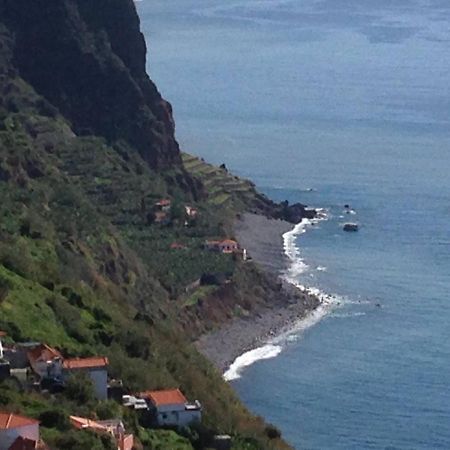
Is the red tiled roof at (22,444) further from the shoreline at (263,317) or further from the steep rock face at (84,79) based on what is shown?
the steep rock face at (84,79)

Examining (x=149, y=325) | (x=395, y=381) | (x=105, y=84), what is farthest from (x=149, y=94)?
(x=149, y=325)

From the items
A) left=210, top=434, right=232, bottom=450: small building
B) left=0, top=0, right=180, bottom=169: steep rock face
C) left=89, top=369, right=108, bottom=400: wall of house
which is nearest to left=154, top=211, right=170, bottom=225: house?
left=0, top=0, right=180, bottom=169: steep rock face

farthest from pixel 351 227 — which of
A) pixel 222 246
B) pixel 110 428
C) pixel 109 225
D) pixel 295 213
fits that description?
pixel 110 428

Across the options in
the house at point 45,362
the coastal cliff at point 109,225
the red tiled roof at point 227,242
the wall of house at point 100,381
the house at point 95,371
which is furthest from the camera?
the red tiled roof at point 227,242

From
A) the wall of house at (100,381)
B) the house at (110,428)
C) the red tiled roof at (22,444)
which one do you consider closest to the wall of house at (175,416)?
the wall of house at (100,381)

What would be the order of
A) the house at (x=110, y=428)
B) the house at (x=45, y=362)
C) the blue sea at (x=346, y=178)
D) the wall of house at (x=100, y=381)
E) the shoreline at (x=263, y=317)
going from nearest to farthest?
the house at (x=110, y=428) → the house at (x=45, y=362) → the wall of house at (x=100, y=381) → the blue sea at (x=346, y=178) → the shoreline at (x=263, y=317)

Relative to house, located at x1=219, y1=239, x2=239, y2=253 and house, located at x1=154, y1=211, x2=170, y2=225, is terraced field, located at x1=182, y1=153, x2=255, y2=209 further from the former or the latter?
house, located at x1=219, y1=239, x2=239, y2=253

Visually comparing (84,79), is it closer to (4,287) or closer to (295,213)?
(295,213)

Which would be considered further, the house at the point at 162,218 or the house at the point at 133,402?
the house at the point at 162,218
